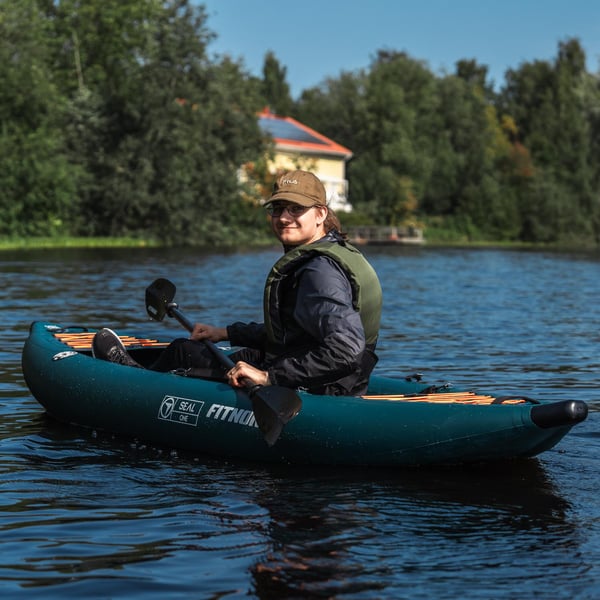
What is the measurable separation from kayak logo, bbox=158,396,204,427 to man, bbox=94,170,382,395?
303mm

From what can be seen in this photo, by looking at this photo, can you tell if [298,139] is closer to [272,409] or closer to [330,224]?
[330,224]

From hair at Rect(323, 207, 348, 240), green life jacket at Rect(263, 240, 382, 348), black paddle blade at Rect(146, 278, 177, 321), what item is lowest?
black paddle blade at Rect(146, 278, 177, 321)

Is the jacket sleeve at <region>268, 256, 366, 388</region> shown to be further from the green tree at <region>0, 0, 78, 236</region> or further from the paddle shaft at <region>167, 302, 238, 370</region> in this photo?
the green tree at <region>0, 0, 78, 236</region>

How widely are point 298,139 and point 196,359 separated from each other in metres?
57.0

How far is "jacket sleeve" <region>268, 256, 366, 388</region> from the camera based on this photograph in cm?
586

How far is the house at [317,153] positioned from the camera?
6062 cm

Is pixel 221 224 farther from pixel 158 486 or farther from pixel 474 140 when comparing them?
pixel 158 486

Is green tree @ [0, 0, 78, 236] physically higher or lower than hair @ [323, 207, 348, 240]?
higher

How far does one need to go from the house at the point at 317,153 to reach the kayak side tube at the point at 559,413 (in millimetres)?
54258

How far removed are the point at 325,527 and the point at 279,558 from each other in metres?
0.53

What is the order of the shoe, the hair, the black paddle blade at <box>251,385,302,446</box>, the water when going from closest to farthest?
the water
the black paddle blade at <box>251,385,302,446</box>
the hair
the shoe

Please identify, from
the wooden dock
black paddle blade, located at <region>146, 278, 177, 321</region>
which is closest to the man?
black paddle blade, located at <region>146, 278, 177, 321</region>

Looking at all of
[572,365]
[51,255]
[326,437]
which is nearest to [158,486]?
[326,437]

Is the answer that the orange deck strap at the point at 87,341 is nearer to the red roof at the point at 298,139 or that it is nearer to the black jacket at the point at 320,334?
the black jacket at the point at 320,334
